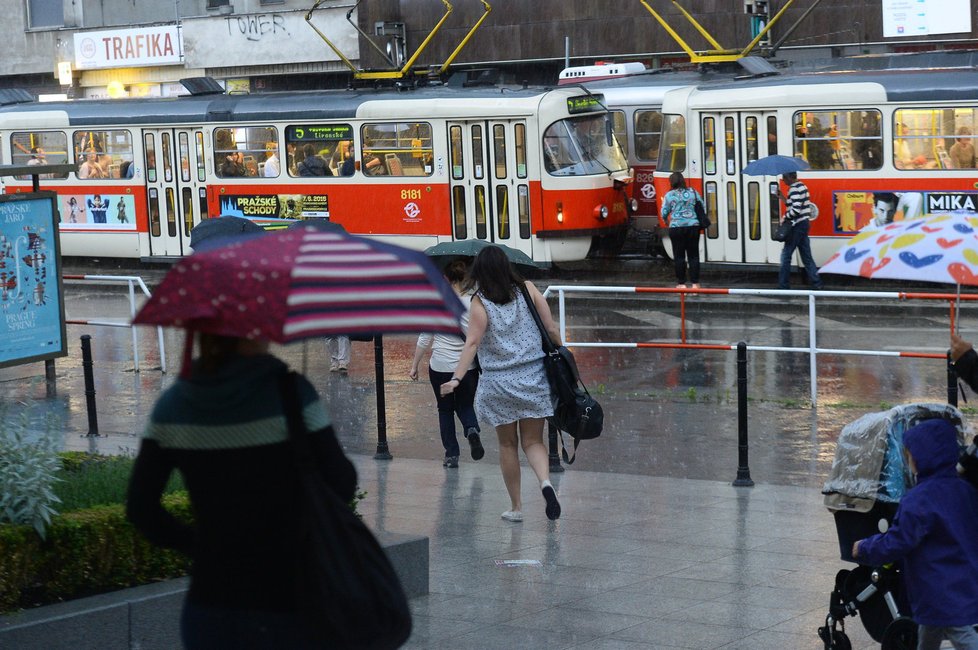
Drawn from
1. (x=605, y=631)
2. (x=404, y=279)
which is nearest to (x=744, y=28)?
(x=605, y=631)

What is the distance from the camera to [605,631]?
710 cm

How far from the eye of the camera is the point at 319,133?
25.2 metres

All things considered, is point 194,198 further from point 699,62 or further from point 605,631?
point 605,631

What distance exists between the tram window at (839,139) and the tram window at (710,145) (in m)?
1.34

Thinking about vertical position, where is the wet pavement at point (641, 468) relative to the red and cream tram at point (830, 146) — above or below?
below

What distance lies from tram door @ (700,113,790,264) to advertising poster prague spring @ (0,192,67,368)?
10.9m

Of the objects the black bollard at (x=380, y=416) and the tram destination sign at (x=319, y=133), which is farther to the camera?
the tram destination sign at (x=319, y=133)

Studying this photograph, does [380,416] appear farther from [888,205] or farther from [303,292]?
[888,205]

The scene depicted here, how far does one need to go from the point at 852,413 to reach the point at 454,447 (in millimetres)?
3911

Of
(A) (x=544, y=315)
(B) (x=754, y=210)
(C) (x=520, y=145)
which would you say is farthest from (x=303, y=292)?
(C) (x=520, y=145)

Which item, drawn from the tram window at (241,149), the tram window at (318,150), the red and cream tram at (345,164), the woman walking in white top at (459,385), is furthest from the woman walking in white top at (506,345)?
the tram window at (241,149)

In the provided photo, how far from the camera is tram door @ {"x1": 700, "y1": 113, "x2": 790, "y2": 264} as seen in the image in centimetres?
2212

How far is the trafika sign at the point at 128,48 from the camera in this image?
1603 inches

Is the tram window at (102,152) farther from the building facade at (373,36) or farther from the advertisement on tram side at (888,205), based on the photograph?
the advertisement on tram side at (888,205)
